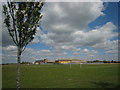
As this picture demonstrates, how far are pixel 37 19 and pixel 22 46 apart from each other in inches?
102

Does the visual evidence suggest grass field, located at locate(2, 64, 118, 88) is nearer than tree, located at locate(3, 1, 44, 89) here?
No

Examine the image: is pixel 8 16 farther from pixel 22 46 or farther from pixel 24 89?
pixel 24 89

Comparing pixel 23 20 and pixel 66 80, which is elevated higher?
pixel 23 20

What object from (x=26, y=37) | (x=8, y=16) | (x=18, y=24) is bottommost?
(x=26, y=37)

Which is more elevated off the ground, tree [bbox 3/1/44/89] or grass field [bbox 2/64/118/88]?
tree [bbox 3/1/44/89]

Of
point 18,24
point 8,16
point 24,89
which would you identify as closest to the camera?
point 18,24

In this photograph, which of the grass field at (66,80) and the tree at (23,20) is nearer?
the tree at (23,20)

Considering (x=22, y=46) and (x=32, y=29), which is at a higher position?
(x=32, y=29)

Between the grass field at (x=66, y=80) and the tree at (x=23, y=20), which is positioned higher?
the tree at (x=23, y=20)

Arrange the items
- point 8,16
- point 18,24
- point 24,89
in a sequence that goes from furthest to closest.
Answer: point 24,89 → point 8,16 → point 18,24

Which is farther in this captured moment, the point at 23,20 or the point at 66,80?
the point at 66,80

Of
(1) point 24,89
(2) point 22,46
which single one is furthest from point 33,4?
(1) point 24,89

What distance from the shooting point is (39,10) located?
1395cm

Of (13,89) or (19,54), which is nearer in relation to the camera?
(19,54)
